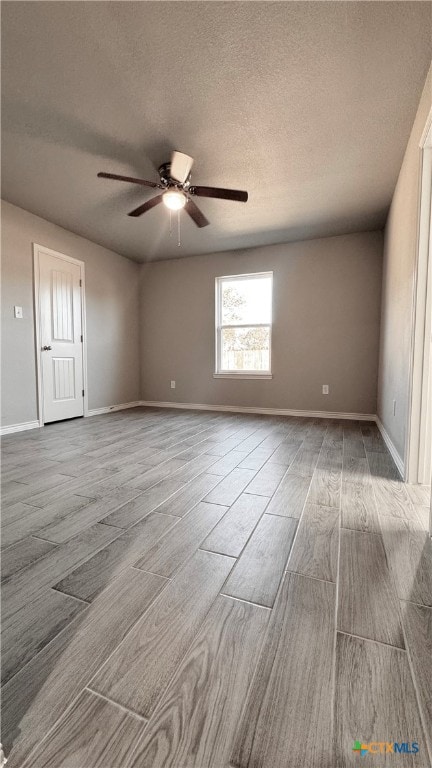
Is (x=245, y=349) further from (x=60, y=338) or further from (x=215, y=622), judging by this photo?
(x=215, y=622)

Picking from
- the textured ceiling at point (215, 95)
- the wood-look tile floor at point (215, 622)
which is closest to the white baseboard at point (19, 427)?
the wood-look tile floor at point (215, 622)

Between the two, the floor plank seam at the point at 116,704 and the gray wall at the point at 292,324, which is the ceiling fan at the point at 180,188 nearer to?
the gray wall at the point at 292,324

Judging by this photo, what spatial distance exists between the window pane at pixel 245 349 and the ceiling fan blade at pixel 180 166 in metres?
2.49

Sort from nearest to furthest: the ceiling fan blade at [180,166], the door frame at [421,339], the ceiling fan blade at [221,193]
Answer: the door frame at [421,339]
the ceiling fan blade at [180,166]
the ceiling fan blade at [221,193]

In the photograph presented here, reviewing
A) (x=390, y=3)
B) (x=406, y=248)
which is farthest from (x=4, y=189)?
(x=406, y=248)

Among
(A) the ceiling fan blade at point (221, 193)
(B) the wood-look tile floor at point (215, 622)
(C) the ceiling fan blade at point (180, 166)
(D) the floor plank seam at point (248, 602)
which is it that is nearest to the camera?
(B) the wood-look tile floor at point (215, 622)

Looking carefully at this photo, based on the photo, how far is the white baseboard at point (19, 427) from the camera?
331 centimetres

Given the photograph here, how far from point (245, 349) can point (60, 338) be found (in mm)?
2545

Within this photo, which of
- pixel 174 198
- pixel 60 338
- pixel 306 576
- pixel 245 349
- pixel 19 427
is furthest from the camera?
pixel 245 349

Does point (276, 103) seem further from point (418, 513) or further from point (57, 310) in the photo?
point (57, 310)

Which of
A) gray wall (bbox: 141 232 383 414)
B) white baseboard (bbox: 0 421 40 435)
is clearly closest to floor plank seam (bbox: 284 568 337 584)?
white baseboard (bbox: 0 421 40 435)

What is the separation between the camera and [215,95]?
192 centimetres

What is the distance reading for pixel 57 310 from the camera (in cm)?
390

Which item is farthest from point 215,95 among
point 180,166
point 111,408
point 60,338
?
point 111,408
